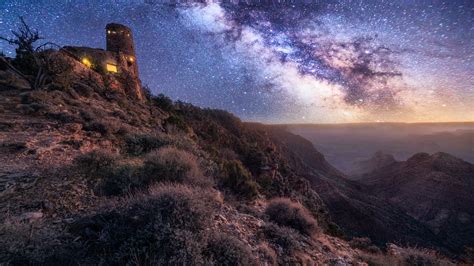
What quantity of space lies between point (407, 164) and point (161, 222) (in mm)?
90857

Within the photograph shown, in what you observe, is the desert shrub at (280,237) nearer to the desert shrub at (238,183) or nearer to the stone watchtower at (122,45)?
the desert shrub at (238,183)

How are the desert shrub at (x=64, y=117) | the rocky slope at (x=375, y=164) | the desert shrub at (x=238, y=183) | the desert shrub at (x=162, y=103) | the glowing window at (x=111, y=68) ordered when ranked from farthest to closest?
the rocky slope at (x=375, y=164) < the desert shrub at (x=162, y=103) < the glowing window at (x=111, y=68) < the desert shrub at (x=64, y=117) < the desert shrub at (x=238, y=183)

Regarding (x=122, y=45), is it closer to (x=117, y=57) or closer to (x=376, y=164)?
(x=117, y=57)

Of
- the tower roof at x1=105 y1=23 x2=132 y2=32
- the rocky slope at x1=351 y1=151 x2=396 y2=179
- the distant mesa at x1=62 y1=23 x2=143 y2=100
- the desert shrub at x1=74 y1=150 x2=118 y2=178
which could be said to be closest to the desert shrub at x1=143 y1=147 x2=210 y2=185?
the desert shrub at x1=74 y1=150 x2=118 y2=178

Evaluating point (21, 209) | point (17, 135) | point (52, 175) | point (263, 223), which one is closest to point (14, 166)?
point (52, 175)

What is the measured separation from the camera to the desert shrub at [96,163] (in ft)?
20.1

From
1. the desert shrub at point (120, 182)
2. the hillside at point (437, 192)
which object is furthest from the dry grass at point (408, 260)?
the hillside at point (437, 192)

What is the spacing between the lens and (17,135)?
26.6 feet

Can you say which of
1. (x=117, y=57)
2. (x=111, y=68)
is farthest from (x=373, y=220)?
(x=117, y=57)

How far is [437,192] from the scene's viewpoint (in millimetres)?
56281

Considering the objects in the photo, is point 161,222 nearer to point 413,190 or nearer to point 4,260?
point 4,260

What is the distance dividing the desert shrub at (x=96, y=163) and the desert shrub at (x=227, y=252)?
3.74m

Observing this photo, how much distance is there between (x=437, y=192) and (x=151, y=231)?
7357cm

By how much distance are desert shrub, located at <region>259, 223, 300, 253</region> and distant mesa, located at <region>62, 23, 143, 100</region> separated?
2436 centimetres
